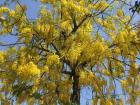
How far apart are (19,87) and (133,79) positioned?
241 cm

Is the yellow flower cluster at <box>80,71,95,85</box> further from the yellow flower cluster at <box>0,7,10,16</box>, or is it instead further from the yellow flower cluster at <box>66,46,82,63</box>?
the yellow flower cluster at <box>0,7,10,16</box>

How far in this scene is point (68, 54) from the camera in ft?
30.6

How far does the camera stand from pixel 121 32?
9773mm

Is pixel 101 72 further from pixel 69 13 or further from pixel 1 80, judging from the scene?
pixel 1 80

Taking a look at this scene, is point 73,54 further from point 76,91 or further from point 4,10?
point 4,10

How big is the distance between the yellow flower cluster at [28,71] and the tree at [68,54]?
2 centimetres

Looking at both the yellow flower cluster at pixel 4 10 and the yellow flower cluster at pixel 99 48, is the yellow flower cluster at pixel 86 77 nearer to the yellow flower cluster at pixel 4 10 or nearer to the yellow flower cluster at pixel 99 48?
the yellow flower cluster at pixel 99 48

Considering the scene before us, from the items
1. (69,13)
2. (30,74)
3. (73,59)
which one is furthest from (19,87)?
(69,13)

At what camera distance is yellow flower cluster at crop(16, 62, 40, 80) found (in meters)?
8.91

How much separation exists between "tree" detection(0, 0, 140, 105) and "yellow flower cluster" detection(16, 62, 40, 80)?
0.07 feet

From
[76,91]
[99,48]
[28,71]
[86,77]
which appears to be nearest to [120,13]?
[99,48]

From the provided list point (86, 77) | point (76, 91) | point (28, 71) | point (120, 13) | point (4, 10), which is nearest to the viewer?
point (28, 71)

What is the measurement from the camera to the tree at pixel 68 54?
9.40 metres

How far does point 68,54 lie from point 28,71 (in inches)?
34.7
